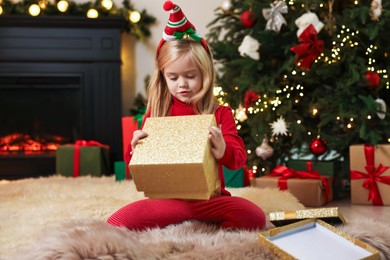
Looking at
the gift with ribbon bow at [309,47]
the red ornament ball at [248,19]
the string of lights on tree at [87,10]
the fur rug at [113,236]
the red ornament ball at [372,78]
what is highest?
the string of lights on tree at [87,10]

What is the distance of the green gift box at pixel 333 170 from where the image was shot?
9.37ft

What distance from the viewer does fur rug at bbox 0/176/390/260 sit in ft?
4.24

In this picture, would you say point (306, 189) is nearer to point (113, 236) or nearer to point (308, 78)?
point (308, 78)

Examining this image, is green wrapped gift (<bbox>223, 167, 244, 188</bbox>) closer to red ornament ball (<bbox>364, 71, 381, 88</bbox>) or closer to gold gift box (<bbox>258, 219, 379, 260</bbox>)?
red ornament ball (<bbox>364, 71, 381, 88</bbox>)

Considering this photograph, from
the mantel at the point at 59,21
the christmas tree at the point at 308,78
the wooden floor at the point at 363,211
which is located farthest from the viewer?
the mantel at the point at 59,21

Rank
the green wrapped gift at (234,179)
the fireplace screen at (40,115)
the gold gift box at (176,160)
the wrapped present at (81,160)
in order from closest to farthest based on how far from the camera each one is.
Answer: the gold gift box at (176,160), the green wrapped gift at (234,179), the wrapped present at (81,160), the fireplace screen at (40,115)

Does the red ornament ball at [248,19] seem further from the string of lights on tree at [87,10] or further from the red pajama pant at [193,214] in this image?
the red pajama pant at [193,214]

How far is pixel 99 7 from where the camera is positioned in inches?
149

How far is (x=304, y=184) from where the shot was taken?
262cm

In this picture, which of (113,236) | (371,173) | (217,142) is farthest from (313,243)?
(371,173)

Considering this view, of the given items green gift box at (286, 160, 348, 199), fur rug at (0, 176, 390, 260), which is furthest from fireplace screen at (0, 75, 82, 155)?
fur rug at (0, 176, 390, 260)

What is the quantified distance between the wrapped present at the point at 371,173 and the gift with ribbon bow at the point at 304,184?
0.44 feet

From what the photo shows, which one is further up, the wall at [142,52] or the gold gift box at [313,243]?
the wall at [142,52]

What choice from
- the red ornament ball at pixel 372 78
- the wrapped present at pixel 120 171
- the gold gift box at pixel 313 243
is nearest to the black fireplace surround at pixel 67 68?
the wrapped present at pixel 120 171
